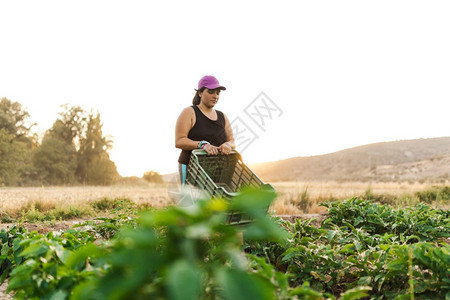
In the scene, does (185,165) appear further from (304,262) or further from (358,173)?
(358,173)

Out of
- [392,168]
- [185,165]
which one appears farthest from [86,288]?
[392,168]

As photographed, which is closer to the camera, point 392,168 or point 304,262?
point 304,262

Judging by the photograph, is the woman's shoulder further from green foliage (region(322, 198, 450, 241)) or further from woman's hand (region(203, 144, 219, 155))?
green foliage (region(322, 198, 450, 241))

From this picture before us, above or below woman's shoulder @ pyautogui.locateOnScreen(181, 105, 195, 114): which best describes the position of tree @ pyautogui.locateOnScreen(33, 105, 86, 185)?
above

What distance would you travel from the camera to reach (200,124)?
14.5 feet

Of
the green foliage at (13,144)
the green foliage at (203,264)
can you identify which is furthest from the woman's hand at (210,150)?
the green foliage at (13,144)

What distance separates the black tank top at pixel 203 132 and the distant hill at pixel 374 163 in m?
44.3

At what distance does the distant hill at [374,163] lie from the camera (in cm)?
4722

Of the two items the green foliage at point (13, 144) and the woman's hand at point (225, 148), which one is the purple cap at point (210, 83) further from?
the green foliage at point (13, 144)

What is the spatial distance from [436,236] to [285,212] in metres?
4.11

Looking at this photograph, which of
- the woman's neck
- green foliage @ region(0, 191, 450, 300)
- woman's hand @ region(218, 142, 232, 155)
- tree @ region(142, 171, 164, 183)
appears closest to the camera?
green foliage @ region(0, 191, 450, 300)

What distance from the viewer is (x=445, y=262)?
96.3 inches

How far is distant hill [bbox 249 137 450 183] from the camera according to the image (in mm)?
47219

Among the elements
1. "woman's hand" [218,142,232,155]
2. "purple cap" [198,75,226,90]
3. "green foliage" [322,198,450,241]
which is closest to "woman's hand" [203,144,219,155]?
"woman's hand" [218,142,232,155]
